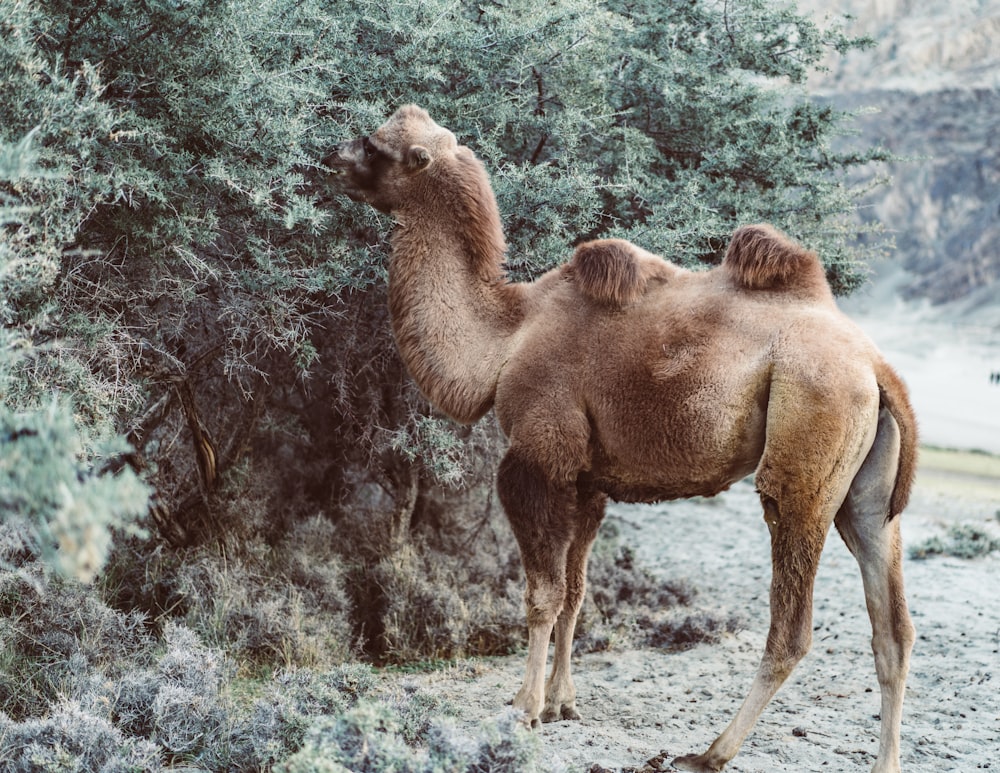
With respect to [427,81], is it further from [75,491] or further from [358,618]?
[75,491]

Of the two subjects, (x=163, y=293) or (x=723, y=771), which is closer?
(x=723, y=771)

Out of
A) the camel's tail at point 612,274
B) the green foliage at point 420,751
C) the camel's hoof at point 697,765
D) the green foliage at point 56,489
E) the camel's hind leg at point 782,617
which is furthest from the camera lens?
the camel's tail at point 612,274

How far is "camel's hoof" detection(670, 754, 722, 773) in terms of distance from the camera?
4.71 metres

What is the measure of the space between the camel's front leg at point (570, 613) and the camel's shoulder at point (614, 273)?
116 cm

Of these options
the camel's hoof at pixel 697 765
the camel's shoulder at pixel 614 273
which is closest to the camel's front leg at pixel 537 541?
the camel's hoof at pixel 697 765

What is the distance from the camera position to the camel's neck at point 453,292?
5246mm

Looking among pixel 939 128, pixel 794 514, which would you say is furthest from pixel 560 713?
pixel 939 128

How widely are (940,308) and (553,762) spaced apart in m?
29.0

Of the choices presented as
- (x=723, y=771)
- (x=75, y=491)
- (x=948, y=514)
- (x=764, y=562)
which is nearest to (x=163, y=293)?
(x=75, y=491)

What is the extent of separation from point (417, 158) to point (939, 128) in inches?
1409

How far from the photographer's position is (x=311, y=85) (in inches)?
232

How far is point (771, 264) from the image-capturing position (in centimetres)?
474

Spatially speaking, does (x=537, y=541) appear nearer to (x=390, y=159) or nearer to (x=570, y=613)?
(x=570, y=613)

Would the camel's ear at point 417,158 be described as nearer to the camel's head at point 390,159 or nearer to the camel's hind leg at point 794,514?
the camel's head at point 390,159
